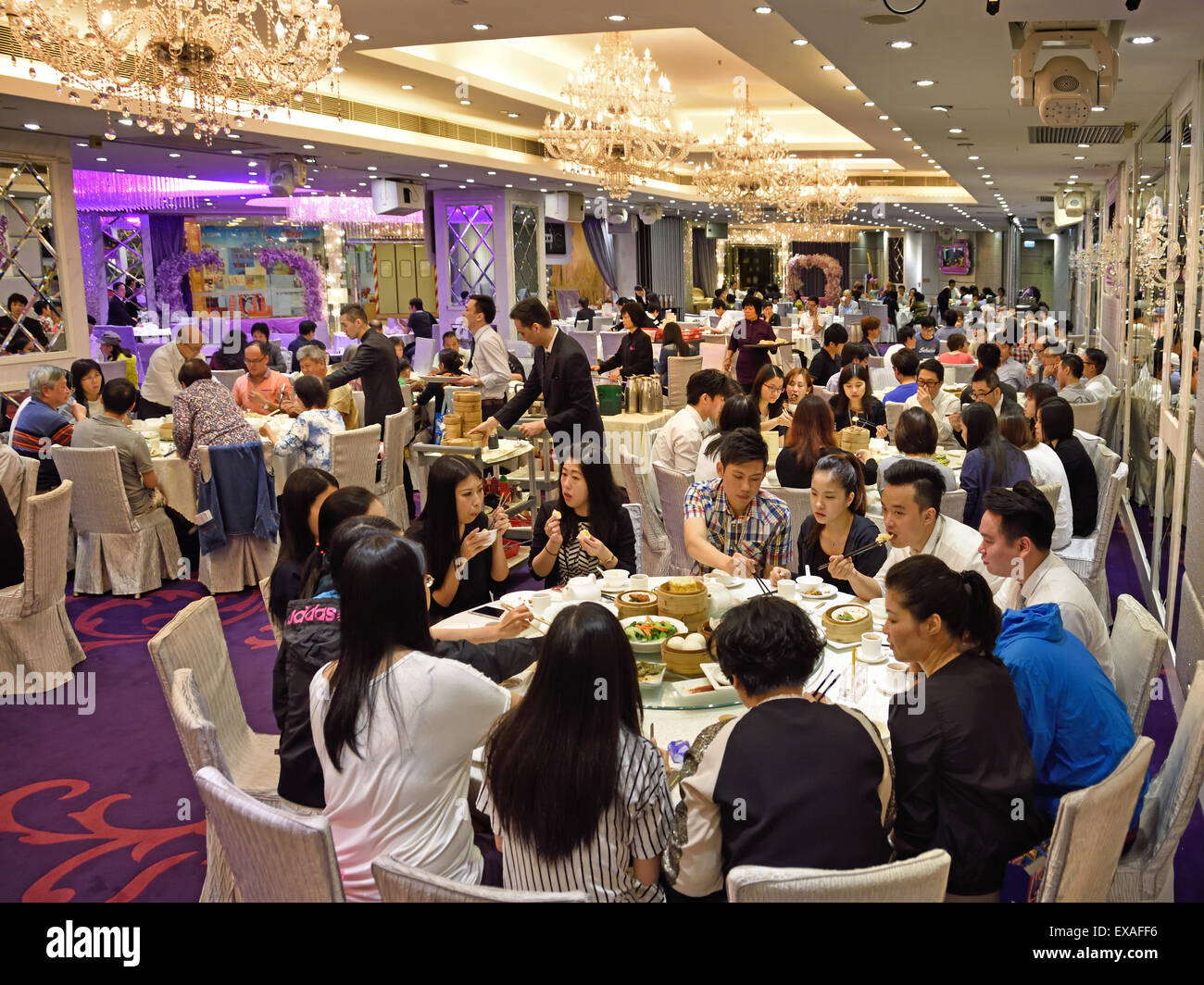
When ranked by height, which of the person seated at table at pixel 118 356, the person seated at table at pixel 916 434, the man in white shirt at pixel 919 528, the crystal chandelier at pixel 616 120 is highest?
the crystal chandelier at pixel 616 120

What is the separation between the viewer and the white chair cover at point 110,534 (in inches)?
227

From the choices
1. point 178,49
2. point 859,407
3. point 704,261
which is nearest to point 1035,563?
point 859,407

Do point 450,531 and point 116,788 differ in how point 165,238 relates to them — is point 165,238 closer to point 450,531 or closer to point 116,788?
point 116,788

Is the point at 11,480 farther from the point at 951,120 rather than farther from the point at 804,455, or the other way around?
the point at 951,120

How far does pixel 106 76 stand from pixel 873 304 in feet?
64.7

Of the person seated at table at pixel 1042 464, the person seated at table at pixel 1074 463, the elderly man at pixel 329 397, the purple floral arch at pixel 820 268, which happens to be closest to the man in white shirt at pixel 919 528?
the person seated at table at pixel 1042 464

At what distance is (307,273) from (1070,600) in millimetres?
17897

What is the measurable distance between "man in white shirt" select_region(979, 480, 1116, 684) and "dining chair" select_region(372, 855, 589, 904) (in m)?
1.75

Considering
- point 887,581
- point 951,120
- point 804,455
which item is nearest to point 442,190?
point 951,120

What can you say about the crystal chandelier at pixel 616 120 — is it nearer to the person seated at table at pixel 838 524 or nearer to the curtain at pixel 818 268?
the person seated at table at pixel 838 524

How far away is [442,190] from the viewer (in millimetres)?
14953

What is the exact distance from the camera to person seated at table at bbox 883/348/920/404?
22.6 feet

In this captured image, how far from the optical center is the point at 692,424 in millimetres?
5375

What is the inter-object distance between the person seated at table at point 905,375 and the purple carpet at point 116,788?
293 cm
